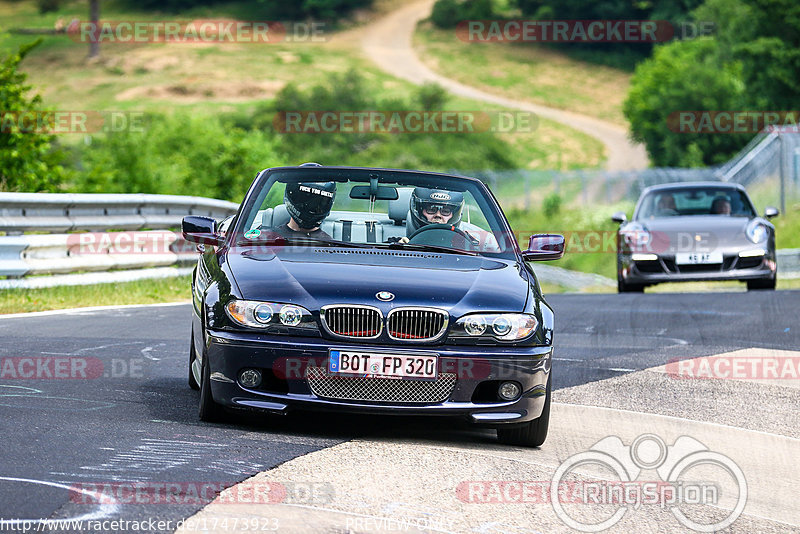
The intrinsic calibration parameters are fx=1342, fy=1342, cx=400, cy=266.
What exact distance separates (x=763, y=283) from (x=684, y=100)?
2413 inches

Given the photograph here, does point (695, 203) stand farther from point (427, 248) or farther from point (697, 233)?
point (427, 248)

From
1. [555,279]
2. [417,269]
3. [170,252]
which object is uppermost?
[417,269]

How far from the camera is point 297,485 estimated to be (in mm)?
5406

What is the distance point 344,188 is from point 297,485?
2.75m

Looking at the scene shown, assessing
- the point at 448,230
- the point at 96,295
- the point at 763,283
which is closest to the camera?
the point at 448,230

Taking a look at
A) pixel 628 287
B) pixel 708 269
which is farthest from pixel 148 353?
pixel 628 287

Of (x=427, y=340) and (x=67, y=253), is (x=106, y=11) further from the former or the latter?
(x=427, y=340)

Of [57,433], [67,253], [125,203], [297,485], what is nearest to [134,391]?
[57,433]

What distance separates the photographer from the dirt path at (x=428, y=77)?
94938 mm

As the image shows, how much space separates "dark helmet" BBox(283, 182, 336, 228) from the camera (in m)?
7.71

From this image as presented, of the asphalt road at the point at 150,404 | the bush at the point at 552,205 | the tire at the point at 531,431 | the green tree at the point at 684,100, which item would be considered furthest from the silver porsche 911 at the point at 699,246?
the green tree at the point at 684,100

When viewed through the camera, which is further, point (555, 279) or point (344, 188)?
point (555, 279)

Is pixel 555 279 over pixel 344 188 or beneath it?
beneath

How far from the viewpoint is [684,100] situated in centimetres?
7681
